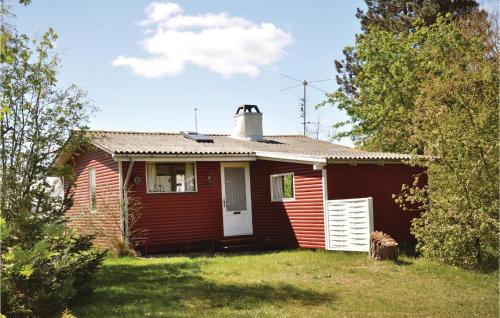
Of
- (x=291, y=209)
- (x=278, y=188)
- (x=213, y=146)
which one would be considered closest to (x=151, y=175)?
(x=213, y=146)

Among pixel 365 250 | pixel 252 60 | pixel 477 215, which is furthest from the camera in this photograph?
pixel 252 60

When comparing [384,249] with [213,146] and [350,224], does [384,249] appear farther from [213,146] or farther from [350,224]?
[213,146]

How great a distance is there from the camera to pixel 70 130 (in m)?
11.1

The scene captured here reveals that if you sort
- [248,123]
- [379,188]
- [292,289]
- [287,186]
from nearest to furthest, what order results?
[292,289] < [379,188] < [287,186] < [248,123]

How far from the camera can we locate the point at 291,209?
15742mm

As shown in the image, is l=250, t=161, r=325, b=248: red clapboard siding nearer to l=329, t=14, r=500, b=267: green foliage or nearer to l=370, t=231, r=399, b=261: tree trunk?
l=370, t=231, r=399, b=261: tree trunk

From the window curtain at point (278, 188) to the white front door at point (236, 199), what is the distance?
3.51 ft

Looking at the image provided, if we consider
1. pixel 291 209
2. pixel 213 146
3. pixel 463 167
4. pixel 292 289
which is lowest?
pixel 292 289

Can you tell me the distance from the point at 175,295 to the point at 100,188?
885 cm

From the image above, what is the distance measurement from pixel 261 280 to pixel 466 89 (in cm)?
594

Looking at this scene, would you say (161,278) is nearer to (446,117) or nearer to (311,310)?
(311,310)

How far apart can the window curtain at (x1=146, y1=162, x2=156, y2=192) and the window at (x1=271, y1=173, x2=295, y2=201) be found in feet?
11.8

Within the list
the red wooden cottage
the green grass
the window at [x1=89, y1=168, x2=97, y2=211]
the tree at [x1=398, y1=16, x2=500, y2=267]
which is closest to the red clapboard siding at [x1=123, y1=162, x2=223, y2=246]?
the red wooden cottage

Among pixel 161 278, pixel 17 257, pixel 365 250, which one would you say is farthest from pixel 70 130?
pixel 365 250
